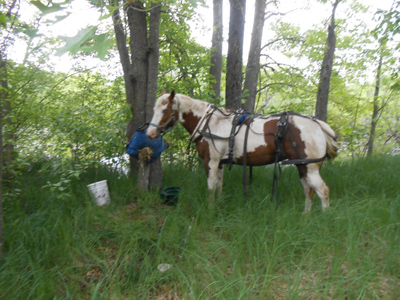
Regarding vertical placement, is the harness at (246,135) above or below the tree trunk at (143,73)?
below

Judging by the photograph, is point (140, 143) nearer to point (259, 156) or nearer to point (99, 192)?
point (99, 192)

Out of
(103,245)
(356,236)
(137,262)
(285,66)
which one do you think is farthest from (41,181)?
(285,66)

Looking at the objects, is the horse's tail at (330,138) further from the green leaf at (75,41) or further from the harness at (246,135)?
the green leaf at (75,41)

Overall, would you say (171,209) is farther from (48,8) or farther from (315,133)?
(48,8)

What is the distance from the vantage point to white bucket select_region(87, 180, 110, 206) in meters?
4.18

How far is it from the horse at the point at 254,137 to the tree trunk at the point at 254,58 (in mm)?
5316

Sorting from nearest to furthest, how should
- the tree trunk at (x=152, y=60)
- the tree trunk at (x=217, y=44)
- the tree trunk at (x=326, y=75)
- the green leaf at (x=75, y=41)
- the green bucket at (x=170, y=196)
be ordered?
the green leaf at (x=75, y=41)
the green bucket at (x=170, y=196)
the tree trunk at (x=152, y=60)
the tree trunk at (x=326, y=75)
the tree trunk at (x=217, y=44)

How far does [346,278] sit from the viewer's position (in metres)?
2.40

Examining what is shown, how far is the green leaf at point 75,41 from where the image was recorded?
1622 millimetres

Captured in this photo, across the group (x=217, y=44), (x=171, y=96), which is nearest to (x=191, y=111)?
(x=171, y=96)

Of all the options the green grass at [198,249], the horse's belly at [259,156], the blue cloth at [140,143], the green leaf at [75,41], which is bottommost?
the green grass at [198,249]

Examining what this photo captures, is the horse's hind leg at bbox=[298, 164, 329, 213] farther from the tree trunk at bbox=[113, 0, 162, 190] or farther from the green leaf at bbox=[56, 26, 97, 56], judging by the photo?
the green leaf at bbox=[56, 26, 97, 56]

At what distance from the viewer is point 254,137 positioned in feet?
13.3

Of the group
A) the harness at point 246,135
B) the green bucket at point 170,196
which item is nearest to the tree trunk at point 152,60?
the green bucket at point 170,196
